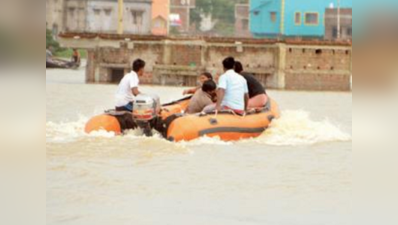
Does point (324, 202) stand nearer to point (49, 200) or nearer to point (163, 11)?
point (49, 200)

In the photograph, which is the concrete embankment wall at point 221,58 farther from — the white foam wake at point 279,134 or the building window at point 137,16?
the white foam wake at point 279,134

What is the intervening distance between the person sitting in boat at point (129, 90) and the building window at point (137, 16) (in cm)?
5009

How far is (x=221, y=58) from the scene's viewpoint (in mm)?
48250

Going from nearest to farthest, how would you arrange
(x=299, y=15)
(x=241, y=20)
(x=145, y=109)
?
1. (x=145, y=109)
2. (x=299, y=15)
3. (x=241, y=20)

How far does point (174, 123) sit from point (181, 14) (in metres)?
63.6

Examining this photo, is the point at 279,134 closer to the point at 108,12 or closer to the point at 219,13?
the point at 108,12

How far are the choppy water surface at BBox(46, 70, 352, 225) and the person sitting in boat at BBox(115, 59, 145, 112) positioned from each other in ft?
1.33

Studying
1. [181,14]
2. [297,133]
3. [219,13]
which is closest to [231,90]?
[297,133]

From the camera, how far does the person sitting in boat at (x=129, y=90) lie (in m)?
12.4

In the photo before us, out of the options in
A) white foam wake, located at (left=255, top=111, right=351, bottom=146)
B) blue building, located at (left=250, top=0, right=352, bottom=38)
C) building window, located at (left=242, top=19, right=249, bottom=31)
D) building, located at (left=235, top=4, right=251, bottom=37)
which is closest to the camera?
white foam wake, located at (left=255, top=111, right=351, bottom=146)

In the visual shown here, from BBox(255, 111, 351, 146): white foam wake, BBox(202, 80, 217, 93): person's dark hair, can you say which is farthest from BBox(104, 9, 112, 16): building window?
BBox(202, 80, 217, 93): person's dark hair

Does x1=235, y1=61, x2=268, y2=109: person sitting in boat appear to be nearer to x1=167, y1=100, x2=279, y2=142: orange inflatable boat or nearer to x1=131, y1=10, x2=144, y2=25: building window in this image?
x1=167, y1=100, x2=279, y2=142: orange inflatable boat

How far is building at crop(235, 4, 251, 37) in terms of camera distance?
77000 mm

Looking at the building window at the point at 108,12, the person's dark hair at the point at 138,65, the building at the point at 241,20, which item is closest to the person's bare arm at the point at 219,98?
the person's dark hair at the point at 138,65
